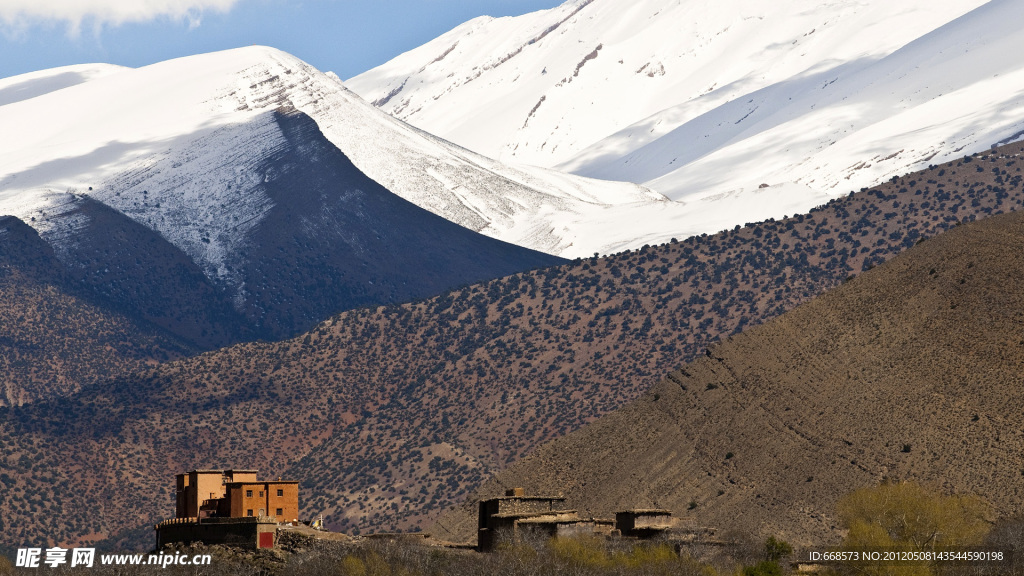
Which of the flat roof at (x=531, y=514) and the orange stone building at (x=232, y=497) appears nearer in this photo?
the flat roof at (x=531, y=514)

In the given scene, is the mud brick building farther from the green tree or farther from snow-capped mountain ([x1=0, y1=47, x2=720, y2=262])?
snow-capped mountain ([x1=0, y1=47, x2=720, y2=262])

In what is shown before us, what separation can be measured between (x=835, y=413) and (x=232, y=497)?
20809mm

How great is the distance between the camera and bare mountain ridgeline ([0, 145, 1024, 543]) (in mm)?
87938

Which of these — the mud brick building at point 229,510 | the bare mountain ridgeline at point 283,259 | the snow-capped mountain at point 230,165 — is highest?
the snow-capped mountain at point 230,165

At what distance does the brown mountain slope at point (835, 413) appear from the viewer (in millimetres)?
54031

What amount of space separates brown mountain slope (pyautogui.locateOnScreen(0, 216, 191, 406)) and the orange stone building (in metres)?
59.4

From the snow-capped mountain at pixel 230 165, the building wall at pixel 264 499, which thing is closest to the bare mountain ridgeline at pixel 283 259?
the snow-capped mountain at pixel 230 165

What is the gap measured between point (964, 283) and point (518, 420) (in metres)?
33.0

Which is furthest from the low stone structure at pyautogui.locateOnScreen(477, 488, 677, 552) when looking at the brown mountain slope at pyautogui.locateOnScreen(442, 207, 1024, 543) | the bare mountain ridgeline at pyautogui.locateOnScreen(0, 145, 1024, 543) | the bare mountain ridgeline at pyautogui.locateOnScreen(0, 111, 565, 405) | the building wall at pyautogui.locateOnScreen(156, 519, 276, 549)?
the bare mountain ridgeline at pyautogui.locateOnScreen(0, 111, 565, 405)

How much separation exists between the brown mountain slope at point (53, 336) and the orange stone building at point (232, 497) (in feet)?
195

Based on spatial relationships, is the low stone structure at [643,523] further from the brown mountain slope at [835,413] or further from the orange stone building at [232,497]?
the orange stone building at [232,497]

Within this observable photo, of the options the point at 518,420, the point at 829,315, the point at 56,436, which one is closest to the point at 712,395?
the point at 829,315

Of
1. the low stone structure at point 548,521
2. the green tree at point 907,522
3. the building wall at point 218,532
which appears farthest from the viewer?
the low stone structure at point 548,521

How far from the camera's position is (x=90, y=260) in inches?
5212
